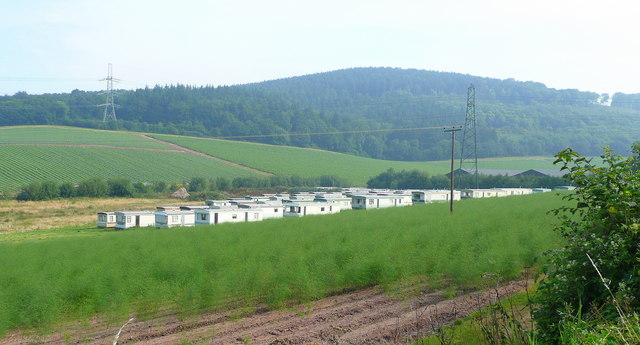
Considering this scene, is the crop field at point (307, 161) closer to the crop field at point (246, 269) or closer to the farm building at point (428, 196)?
the farm building at point (428, 196)

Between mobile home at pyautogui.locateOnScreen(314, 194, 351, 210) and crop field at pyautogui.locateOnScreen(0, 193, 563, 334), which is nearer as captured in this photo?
crop field at pyautogui.locateOnScreen(0, 193, 563, 334)

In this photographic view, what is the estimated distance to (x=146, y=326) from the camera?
1495 centimetres

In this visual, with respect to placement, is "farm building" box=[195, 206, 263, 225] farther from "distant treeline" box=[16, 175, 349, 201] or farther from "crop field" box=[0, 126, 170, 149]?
"crop field" box=[0, 126, 170, 149]

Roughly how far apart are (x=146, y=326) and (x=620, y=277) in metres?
12.9

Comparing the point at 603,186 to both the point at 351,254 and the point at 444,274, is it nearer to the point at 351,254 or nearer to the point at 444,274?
the point at 444,274

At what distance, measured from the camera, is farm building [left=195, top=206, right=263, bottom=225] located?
45.4m

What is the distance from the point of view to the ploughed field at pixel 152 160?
85.4 meters

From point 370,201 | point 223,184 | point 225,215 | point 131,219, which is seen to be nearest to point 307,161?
point 223,184

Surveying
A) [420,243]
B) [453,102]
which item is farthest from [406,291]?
[453,102]

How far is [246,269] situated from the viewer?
59.4 feet

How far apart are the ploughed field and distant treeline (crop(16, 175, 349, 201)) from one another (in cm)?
629

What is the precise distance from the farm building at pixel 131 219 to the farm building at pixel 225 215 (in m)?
5.40

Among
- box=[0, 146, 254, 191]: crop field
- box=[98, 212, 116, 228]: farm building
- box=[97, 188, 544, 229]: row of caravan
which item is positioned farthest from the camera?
box=[0, 146, 254, 191]: crop field

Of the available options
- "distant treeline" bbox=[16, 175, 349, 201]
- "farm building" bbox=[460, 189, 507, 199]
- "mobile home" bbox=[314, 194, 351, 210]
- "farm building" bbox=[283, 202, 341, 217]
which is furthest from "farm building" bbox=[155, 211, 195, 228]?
"farm building" bbox=[460, 189, 507, 199]
